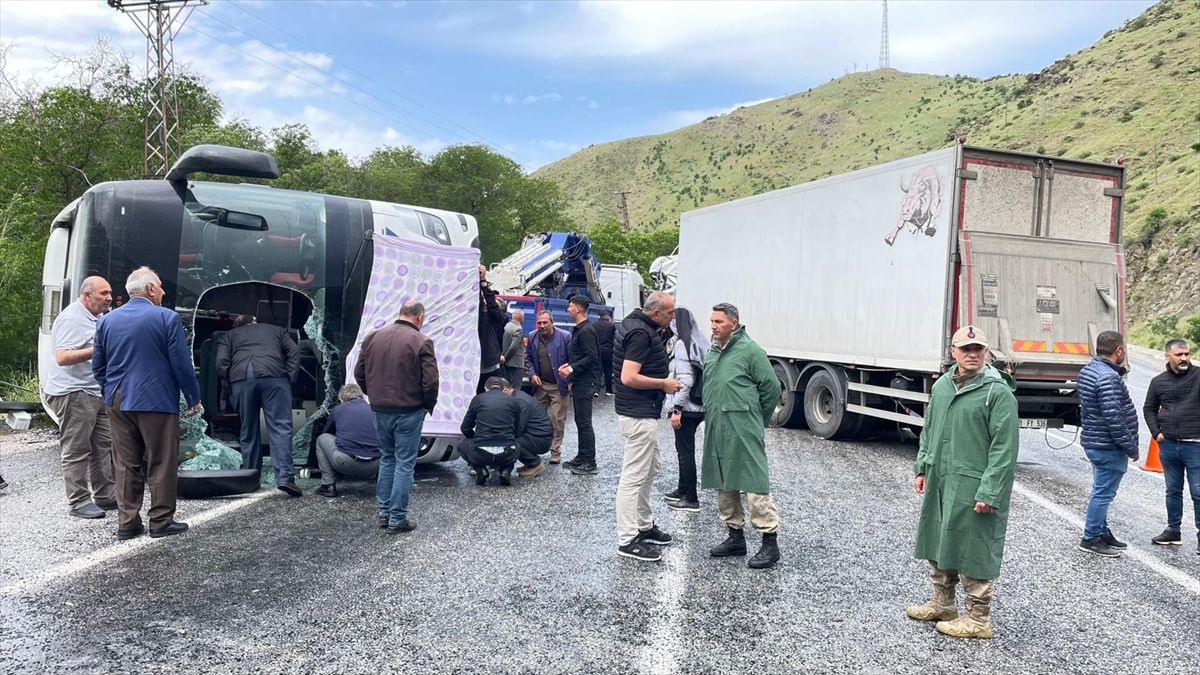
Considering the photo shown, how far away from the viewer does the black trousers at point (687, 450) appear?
262 inches

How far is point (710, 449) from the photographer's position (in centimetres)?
559

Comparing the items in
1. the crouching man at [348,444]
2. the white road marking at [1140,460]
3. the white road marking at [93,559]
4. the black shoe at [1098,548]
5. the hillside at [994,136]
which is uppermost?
the hillside at [994,136]

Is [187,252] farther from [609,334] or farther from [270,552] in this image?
[609,334]

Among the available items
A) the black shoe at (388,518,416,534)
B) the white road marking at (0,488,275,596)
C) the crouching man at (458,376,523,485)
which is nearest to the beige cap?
the black shoe at (388,518,416,534)

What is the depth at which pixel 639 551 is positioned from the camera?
214 inches

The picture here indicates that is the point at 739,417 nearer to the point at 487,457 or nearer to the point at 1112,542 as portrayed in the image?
the point at 487,457

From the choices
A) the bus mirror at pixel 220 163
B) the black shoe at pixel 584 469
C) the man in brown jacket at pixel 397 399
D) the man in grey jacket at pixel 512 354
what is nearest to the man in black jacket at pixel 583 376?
the black shoe at pixel 584 469

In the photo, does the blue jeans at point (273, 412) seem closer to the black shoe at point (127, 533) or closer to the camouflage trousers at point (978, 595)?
the black shoe at point (127, 533)

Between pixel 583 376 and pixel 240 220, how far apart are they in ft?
12.0

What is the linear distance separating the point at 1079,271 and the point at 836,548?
5.61 meters

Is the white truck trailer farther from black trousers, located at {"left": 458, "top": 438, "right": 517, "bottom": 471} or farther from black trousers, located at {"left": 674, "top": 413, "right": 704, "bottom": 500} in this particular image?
black trousers, located at {"left": 458, "top": 438, "right": 517, "bottom": 471}

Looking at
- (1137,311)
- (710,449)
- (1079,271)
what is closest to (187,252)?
(710,449)

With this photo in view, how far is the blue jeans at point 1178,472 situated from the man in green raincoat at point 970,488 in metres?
2.90

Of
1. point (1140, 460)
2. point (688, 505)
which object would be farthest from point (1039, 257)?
point (688, 505)
